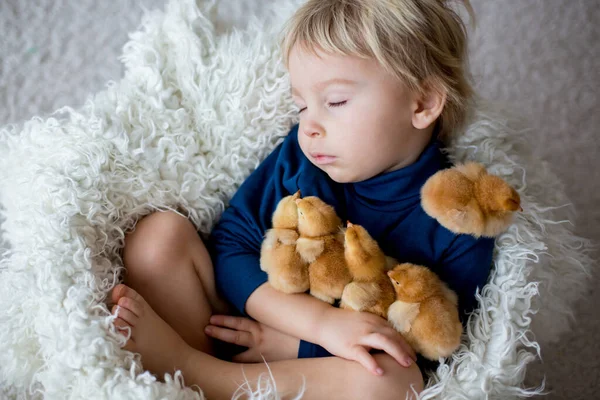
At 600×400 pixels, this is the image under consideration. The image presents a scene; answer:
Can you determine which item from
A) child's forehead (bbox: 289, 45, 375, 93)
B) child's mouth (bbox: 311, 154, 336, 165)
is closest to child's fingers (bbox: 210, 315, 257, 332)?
child's mouth (bbox: 311, 154, 336, 165)

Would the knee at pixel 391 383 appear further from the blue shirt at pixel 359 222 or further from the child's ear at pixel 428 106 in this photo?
the child's ear at pixel 428 106

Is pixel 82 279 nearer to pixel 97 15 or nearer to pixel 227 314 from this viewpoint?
pixel 227 314

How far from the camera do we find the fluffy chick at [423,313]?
89cm

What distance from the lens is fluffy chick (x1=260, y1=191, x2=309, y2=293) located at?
36.9 inches

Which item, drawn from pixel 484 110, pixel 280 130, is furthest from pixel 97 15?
pixel 484 110

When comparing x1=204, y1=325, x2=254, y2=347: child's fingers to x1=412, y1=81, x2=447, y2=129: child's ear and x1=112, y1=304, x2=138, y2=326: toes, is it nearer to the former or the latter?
x1=112, y1=304, x2=138, y2=326: toes

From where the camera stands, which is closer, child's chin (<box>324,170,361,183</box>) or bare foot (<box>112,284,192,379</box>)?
bare foot (<box>112,284,192,379</box>)

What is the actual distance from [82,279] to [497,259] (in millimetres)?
699

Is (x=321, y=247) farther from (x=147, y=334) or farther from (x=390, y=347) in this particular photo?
(x=147, y=334)

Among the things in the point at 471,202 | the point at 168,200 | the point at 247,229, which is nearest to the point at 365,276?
the point at 471,202

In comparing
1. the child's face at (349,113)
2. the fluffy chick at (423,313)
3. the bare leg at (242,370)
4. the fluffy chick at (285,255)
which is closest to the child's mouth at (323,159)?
the child's face at (349,113)

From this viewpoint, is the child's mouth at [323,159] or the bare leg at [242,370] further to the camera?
the child's mouth at [323,159]

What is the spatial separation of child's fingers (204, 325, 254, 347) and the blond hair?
1.69 ft

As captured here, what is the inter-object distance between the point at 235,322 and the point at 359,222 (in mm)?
296
